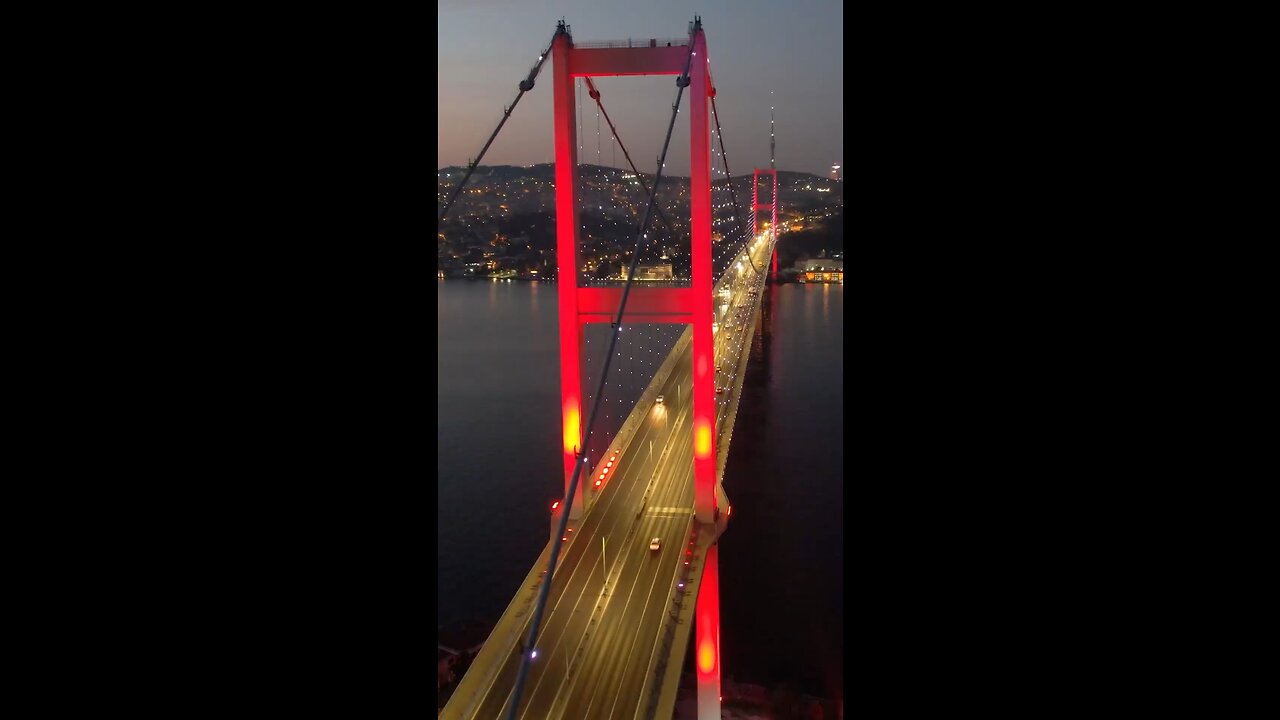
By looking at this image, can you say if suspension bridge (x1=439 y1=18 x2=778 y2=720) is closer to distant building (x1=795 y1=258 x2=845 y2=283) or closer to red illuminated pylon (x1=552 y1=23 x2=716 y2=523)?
red illuminated pylon (x1=552 y1=23 x2=716 y2=523)

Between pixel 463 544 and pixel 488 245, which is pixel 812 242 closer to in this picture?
pixel 488 245

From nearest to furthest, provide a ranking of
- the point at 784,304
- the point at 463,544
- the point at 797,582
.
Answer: the point at 797,582
the point at 463,544
the point at 784,304

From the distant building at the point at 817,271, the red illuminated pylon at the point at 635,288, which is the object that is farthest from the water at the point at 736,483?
the distant building at the point at 817,271

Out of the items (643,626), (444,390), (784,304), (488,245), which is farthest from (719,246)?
(643,626)

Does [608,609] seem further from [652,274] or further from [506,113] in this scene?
[652,274]

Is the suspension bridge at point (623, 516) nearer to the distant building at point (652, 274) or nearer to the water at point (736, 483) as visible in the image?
the water at point (736, 483)
